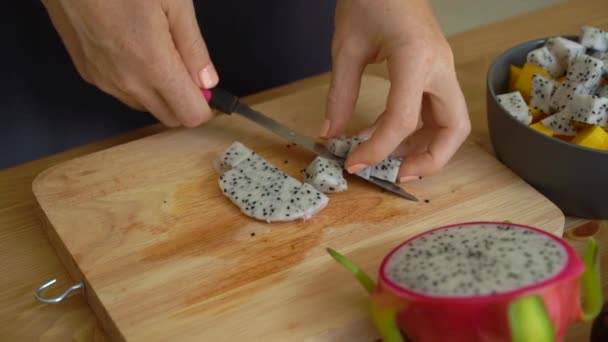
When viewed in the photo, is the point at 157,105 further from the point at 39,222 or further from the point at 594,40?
the point at 594,40

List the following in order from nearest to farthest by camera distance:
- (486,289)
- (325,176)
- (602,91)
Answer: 1. (486,289)
2. (325,176)
3. (602,91)

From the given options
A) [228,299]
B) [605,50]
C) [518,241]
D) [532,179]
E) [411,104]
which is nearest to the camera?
[518,241]

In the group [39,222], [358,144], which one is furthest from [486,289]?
[39,222]

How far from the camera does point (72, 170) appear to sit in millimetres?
1547

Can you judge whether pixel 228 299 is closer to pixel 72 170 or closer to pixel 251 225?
pixel 251 225

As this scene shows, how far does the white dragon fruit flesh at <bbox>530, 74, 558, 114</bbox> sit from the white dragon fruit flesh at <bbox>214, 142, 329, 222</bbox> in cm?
51

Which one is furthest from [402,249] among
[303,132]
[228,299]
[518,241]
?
[303,132]

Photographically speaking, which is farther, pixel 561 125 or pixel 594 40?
pixel 594 40

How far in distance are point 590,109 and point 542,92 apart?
141 millimetres

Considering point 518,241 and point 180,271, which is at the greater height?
point 518,241

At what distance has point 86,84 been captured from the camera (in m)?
1.84

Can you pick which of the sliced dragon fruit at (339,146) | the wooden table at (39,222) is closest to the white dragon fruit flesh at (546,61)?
the wooden table at (39,222)

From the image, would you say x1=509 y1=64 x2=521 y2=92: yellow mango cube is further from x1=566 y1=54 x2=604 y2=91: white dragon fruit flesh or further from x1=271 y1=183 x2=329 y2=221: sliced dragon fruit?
x1=271 y1=183 x2=329 y2=221: sliced dragon fruit

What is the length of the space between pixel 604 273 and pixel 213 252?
74 centimetres
